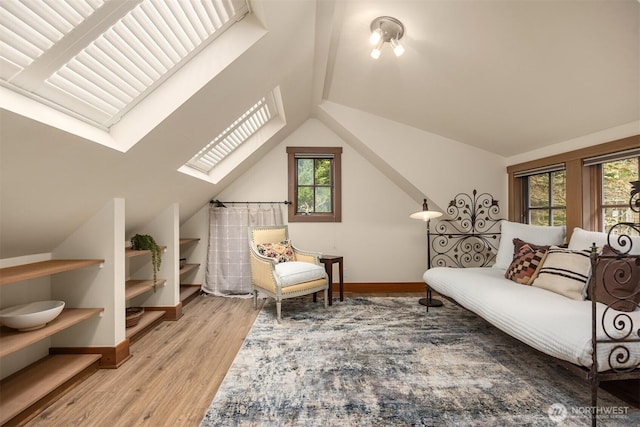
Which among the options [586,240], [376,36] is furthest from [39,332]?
[586,240]

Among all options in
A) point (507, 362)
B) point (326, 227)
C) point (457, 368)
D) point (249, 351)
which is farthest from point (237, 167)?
point (507, 362)

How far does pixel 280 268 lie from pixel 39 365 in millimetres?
1941

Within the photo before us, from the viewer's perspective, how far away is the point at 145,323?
2.63 meters

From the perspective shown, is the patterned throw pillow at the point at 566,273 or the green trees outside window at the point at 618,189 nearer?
the patterned throw pillow at the point at 566,273

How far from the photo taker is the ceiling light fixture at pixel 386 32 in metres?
1.89

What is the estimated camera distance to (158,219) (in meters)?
3.02

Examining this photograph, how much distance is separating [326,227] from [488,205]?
2.15 metres

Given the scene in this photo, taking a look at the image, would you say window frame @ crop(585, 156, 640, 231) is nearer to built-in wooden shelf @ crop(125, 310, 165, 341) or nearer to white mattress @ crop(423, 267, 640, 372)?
white mattress @ crop(423, 267, 640, 372)

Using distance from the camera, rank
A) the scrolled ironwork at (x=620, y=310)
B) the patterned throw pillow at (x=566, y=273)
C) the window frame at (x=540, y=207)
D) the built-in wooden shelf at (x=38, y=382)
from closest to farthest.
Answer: the scrolled ironwork at (x=620, y=310), the built-in wooden shelf at (x=38, y=382), the patterned throw pillow at (x=566, y=273), the window frame at (x=540, y=207)

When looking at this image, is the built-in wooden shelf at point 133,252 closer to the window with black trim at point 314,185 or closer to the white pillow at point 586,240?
the window with black trim at point 314,185

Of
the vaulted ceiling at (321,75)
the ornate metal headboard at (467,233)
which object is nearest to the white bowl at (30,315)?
→ the vaulted ceiling at (321,75)

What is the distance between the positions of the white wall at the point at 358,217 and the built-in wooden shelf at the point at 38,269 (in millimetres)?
2156

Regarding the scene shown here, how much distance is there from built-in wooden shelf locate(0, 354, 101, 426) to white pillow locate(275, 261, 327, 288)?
158 cm

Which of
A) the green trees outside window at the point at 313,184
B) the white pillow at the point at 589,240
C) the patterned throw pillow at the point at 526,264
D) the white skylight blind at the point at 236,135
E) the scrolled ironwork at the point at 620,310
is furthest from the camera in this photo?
the green trees outside window at the point at 313,184
